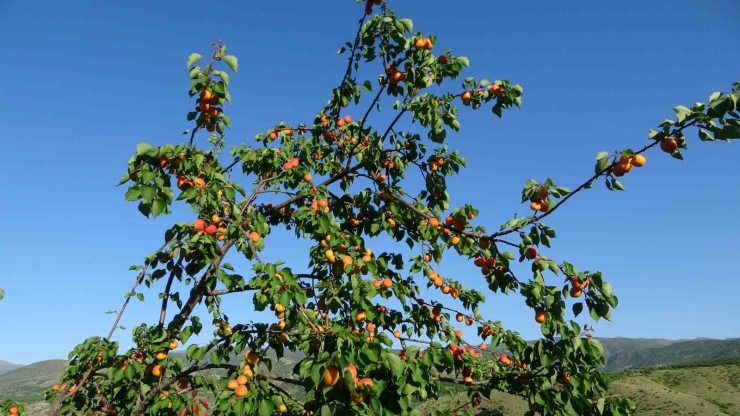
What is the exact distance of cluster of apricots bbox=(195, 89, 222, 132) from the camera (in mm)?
5113

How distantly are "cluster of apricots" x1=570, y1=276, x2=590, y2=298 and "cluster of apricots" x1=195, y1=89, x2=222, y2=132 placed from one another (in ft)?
14.0

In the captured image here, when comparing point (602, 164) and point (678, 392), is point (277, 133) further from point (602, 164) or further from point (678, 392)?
point (678, 392)

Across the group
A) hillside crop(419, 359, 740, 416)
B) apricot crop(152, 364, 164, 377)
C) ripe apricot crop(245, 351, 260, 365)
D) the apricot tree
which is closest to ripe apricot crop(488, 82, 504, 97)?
the apricot tree

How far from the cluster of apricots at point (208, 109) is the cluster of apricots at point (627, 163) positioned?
4.19 metres

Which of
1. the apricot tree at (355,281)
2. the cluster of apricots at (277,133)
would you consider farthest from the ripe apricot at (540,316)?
the cluster of apricots at (277,133)

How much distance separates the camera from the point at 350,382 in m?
3.49

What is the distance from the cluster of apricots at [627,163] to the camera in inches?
160

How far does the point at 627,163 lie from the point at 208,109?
14.4 feet

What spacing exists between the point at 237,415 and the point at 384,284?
84.9 inches

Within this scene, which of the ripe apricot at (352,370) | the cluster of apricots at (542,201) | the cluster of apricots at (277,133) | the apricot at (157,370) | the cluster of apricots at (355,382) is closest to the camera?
the ripe apricot at (352,370)

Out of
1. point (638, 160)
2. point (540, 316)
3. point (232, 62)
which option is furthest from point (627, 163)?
point (232, 62)

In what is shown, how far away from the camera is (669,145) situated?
152 inches

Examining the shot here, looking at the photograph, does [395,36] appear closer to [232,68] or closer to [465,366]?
[232,68]

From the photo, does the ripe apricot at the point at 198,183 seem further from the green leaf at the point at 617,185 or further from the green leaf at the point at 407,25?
the green leaf at the point at 617,185
